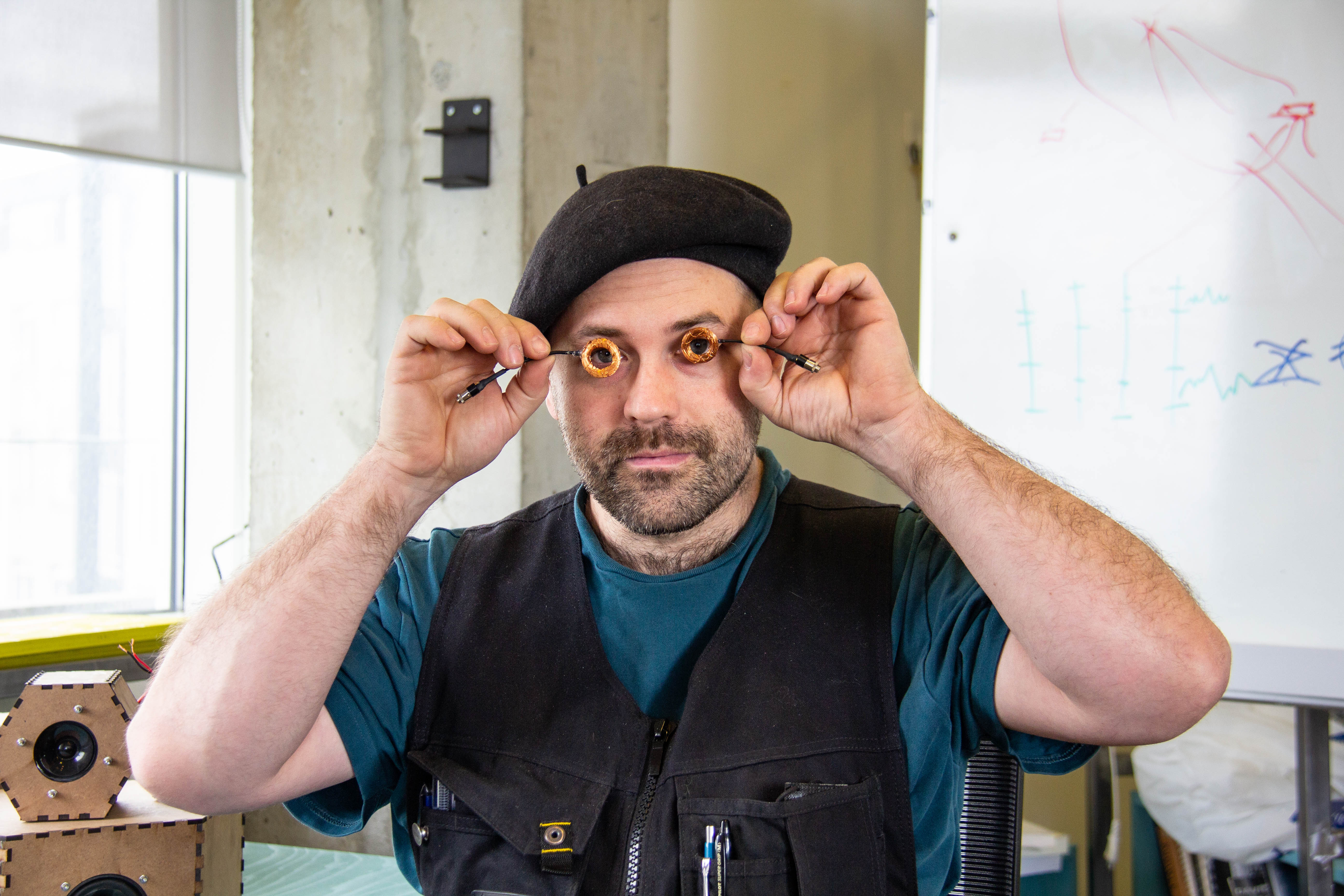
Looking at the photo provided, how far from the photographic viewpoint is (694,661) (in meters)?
1.55

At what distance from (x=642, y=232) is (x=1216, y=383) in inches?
47.4

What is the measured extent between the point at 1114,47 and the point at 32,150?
269cm

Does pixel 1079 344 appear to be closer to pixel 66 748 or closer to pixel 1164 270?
pixel 1164 270

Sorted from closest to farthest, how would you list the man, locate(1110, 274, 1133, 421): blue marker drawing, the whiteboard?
the man, the whiteboard, locate(1110, 274, 1133, 421): blue marker drawing

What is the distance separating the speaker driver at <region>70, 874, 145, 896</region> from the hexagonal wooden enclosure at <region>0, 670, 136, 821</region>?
0.29ft

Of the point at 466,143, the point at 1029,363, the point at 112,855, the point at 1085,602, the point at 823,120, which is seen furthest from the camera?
the point at 823,120

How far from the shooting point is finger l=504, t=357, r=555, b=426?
5.04ft

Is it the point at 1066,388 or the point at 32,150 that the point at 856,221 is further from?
the point at 32,150

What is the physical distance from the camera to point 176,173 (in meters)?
3.00

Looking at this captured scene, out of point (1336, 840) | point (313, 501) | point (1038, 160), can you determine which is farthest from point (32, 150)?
point (1336, 840)

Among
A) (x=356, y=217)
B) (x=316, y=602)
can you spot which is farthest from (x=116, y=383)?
(x=316, y=602)

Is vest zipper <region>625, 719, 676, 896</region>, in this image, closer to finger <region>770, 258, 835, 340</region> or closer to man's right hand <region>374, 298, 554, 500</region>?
man's right hand <region>374, 298, 554, 500</region>

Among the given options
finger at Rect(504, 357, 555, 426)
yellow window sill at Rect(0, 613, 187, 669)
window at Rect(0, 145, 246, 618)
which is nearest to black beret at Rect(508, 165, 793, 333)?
finger at Rect(504, 357, 555, 426)

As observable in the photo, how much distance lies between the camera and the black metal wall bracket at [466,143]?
8.55ft
